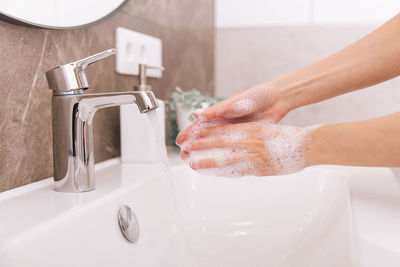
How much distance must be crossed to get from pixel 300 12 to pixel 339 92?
0.68 meters

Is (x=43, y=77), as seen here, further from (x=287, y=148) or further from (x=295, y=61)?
(x=295, y=61)

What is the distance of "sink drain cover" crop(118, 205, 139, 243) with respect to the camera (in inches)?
22.7

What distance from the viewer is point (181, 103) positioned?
981mm

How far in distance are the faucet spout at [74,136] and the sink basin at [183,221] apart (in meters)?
0.02

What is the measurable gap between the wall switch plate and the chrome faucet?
295 mm

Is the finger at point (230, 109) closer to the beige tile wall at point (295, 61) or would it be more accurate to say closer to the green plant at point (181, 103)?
the green plant at point (181, 103)

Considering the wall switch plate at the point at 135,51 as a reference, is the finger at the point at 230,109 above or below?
below

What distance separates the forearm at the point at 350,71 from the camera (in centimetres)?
66

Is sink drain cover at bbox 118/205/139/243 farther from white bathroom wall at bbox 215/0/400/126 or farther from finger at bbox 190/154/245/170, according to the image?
white bathroom wall at bbox 215/0/400/126

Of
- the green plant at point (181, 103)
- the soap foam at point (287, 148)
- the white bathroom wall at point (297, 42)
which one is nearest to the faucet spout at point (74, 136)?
the soap foam at point (287, 148)

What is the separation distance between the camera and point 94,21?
29.5 inches

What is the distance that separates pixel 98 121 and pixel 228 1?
2.63ft

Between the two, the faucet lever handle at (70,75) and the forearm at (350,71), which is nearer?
the faucet lever handle at (70,75)

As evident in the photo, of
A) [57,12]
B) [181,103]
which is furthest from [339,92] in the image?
[57,12]
